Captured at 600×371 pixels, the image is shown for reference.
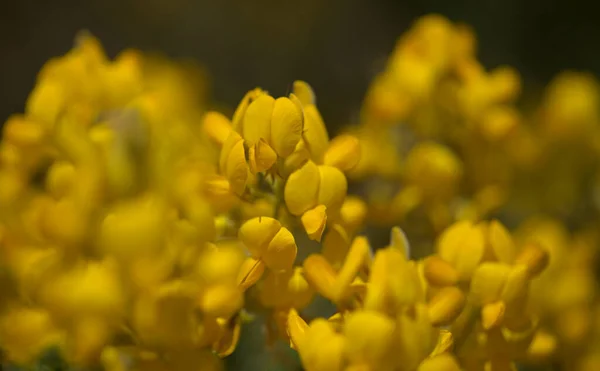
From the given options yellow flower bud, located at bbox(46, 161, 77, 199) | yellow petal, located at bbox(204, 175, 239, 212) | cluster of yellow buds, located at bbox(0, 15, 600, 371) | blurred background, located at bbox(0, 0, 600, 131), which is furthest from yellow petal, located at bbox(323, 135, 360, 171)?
blurred background, located at bbox(0, 0, 600, 131)

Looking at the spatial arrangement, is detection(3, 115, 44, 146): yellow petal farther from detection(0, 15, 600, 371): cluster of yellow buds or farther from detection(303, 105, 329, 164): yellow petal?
detection(303, 105, 329, 164): yellow petal

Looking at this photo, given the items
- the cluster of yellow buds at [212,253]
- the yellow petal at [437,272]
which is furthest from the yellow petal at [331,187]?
the yellow petal at [437,272]

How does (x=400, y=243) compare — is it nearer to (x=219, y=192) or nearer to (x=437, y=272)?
(x=437, y=272)

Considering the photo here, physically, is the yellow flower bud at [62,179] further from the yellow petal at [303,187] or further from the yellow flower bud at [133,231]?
the yellow petal at [303,187]

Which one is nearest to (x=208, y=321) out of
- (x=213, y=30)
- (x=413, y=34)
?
(x=413, y=34)

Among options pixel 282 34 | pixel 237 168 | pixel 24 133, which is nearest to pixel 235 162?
pixel 237 168

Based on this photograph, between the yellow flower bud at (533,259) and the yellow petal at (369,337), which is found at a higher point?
the yellow petal at (369,337)

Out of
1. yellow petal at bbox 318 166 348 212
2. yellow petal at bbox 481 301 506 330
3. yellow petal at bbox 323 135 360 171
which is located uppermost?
yellow petal at bbox 323 135 360 171
